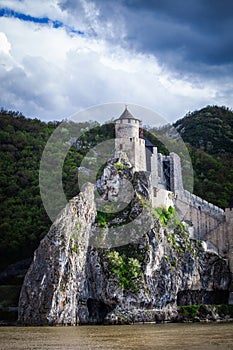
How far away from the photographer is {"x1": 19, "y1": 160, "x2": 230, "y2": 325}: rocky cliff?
152 ft

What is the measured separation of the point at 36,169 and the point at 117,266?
32.5 m

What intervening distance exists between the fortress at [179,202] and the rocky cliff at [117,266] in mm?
1732

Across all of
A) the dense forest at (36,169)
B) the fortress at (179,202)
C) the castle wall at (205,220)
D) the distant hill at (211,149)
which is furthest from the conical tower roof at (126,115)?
the distant hill at (211,149)

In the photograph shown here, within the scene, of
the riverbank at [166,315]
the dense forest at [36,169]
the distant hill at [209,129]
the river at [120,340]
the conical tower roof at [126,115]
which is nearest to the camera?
Answer: the river at [120,340]

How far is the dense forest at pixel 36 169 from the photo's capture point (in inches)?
2505

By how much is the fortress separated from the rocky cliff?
173cm

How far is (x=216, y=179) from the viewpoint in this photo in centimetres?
7750

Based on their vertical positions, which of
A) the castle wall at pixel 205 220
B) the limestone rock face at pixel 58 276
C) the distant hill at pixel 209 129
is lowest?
the limestone rock face at pixel 58 276

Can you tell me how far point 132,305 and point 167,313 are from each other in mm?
3728

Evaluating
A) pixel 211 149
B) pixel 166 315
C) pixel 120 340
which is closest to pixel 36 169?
pixel 166 315

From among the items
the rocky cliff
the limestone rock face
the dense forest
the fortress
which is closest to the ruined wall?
the fortress

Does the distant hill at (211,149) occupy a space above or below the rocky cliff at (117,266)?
above

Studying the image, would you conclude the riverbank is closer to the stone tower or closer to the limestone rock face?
the limestone rock face

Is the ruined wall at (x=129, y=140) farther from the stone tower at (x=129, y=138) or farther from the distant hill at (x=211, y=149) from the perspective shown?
the distant hill at (x=211, y=149)
